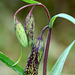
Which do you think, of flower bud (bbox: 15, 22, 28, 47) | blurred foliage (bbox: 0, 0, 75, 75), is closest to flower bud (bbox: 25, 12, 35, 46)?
flower bud (bbox: 15, 22, 28, 47)

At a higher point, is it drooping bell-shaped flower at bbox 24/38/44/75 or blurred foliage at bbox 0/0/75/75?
drooping bell-shaped flower at bbox 24/38/44/75

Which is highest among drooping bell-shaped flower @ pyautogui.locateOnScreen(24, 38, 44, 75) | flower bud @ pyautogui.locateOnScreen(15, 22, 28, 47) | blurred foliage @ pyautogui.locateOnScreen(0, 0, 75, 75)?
flower bud @ pyautogui.locateOnScreen(15, 22, 28, 47)

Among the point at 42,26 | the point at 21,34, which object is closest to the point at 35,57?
the point at 21,34

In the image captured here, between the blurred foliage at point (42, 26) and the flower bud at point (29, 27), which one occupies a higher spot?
the flower bud at point (29, 27)

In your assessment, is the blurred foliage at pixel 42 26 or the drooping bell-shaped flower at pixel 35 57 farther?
the blurred foliage at pixel 42 26

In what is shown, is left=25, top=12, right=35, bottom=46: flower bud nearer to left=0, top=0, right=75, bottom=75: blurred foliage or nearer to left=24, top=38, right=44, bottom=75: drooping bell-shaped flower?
left=24, top=38, right=44, bottom=75: drooping bell-shaped flower

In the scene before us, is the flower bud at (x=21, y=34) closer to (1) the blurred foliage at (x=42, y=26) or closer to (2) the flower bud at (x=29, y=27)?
(2) the flower bud at (x=29, y=27)

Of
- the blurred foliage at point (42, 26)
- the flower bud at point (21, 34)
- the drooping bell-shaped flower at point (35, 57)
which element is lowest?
the blurred foliage at point (42, 26)

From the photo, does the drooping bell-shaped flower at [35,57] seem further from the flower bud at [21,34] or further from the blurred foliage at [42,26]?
the blurred foliage at [42,26]

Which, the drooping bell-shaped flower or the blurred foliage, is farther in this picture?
the blurred foliage

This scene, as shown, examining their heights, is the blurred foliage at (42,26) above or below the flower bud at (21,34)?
below

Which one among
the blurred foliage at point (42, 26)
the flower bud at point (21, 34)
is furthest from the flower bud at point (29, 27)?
the blurred foliage at point (42, 26)

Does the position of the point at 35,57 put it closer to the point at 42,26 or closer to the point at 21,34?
the point at 21,34
